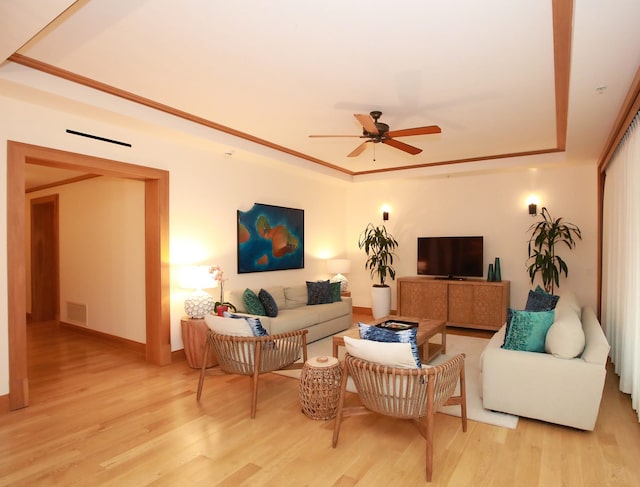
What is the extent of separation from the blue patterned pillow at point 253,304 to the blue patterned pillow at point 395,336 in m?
2.59

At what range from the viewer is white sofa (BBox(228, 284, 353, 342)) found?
205 inches

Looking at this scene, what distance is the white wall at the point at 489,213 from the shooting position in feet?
20.6

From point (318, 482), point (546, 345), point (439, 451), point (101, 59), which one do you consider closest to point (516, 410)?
point (546, 345)

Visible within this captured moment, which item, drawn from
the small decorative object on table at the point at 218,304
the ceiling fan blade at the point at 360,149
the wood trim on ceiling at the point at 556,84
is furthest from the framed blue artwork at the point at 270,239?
the ceiling fan blade at the point at 360,149

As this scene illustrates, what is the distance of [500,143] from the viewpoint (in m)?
5.57

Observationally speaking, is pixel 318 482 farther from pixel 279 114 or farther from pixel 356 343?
pixel 279 114

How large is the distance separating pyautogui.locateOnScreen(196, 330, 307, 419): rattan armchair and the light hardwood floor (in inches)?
13.0

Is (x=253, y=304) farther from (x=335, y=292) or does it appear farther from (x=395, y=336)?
(x=395, y=336)

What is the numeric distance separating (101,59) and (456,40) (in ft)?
8.58

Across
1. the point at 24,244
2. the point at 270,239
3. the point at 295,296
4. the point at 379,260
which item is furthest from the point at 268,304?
the point at 379,260

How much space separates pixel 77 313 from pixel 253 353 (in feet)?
14.5

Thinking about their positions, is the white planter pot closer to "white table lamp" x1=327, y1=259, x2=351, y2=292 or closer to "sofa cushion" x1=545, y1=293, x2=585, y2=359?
"white table lamp" x1=327, y1=259, x2=351, y2=292

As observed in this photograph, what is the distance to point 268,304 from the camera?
213 inches

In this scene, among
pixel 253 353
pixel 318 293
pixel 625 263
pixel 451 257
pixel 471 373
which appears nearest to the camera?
pixel 253 353
